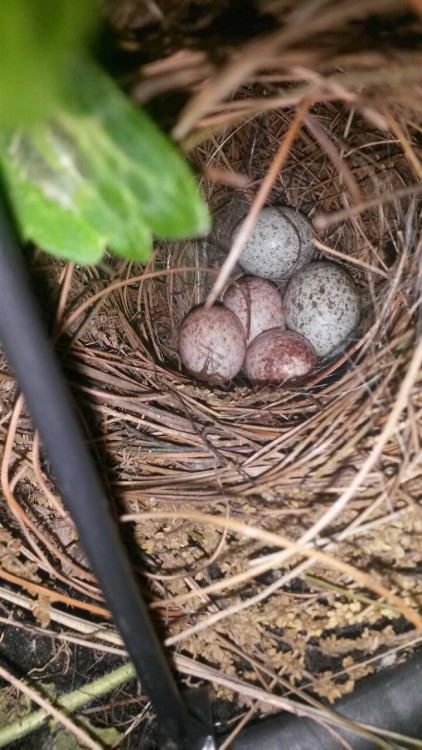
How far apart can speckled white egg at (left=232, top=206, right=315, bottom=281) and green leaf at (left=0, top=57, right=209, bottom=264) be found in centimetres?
81

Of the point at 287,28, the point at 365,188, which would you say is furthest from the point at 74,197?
the point at 365,188

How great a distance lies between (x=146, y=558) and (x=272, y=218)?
746 mm

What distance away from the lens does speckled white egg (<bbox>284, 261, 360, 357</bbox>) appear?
111cm

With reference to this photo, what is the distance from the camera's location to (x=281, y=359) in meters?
1.10

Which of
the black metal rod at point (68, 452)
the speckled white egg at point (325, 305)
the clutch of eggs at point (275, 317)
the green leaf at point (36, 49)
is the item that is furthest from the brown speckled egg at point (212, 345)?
the green leaf at point (36, 49)

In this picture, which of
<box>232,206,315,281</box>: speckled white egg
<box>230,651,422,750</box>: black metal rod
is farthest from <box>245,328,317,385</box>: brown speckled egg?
<box>230,651,422,750</box>: black metal rod

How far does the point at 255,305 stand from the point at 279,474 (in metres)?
0.52

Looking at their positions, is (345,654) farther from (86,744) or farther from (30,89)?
→ (30,89)

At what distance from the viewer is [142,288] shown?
45.2 inches

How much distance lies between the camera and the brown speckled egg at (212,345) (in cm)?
112

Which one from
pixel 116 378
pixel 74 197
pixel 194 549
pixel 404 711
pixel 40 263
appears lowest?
pixel 404 711

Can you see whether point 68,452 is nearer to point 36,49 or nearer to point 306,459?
point 36,49

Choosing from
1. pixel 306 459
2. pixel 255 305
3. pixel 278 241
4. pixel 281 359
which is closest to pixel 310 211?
pixel 278 241

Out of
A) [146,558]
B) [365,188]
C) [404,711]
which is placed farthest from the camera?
[365,188]
